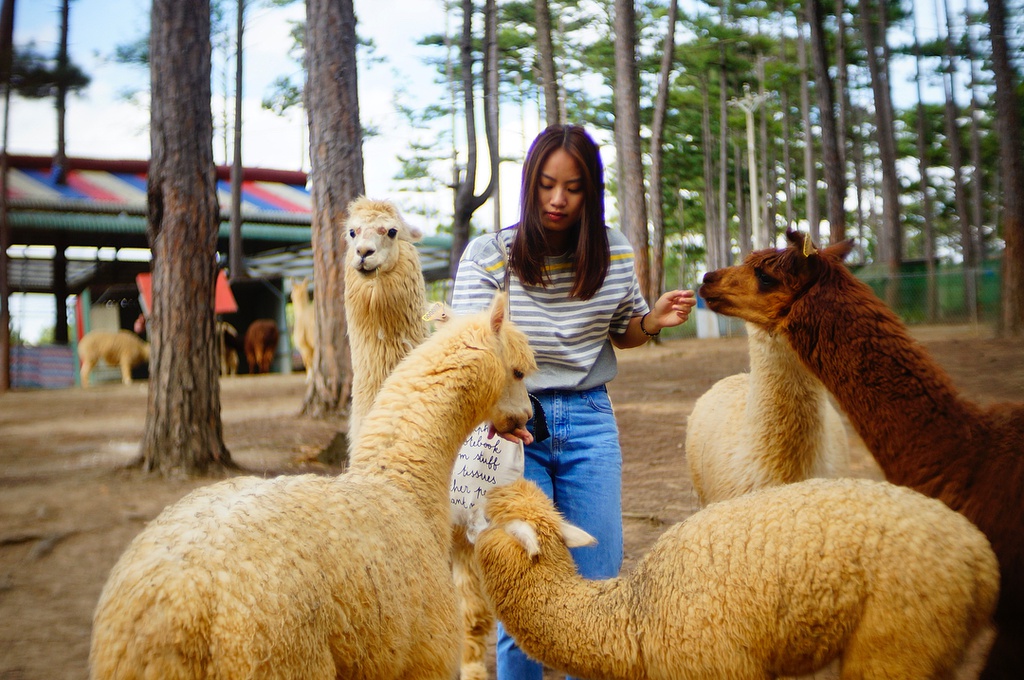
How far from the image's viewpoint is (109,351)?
56.4 ft

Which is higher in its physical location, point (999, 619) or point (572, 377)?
point (572, 377)

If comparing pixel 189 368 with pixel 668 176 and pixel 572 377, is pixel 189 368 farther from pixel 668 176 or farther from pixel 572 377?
pixel 668 176

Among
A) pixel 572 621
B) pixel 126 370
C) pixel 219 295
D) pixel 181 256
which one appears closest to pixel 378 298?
pixel 572 621

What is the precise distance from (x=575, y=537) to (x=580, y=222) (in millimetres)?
1104

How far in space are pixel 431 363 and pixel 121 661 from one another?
125cm

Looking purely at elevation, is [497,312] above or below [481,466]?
above

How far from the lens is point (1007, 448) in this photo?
266cm

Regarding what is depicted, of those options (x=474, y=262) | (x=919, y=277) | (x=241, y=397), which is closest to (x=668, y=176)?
(x=919, y=277)

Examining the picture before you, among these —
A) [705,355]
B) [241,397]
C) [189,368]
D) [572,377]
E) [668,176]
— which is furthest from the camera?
[668,176]

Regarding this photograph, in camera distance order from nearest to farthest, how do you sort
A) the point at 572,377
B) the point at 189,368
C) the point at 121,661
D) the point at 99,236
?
the point at 121,661 < the point at 572,377 < the point at 189,368 < the point at 99,236

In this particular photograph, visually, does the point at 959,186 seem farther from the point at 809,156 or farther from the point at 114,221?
the point at 114,221

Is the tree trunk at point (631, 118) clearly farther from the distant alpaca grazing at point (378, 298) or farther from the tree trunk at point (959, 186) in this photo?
the distant alpaca grazing at point (378, 298)

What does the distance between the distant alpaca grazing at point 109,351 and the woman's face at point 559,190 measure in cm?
1593

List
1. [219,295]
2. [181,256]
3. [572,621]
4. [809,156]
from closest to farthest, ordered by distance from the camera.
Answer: [572,621], [181,256], [219,295], [809,156]
